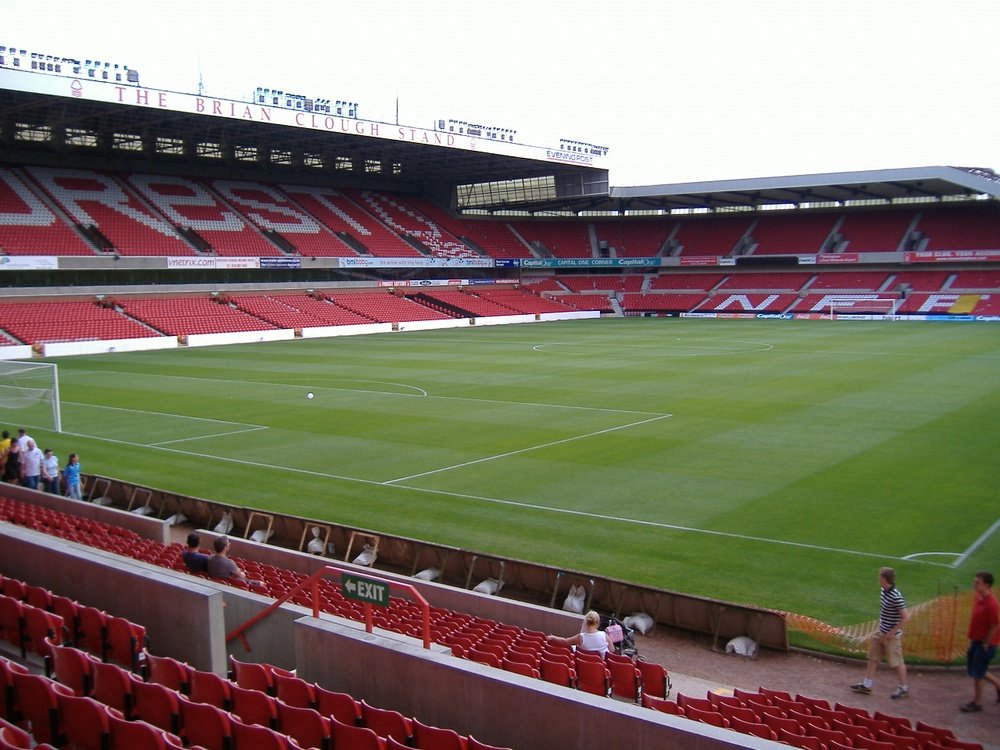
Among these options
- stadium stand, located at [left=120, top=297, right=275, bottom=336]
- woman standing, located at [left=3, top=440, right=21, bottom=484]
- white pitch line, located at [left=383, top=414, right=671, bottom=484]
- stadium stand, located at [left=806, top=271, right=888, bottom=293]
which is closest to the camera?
woman standing, located at [left=3, top=440, right=21, bottom=484]

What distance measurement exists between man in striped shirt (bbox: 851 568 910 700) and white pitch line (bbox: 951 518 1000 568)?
4.82 m

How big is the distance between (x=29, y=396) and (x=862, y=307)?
2614 inches

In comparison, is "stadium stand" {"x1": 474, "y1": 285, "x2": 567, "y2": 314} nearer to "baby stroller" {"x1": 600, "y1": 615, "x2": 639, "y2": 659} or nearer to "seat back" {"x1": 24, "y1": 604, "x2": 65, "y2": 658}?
"baby stroller" {"x1": 600, "y1": 615, "x2": 639, "y2": 659}

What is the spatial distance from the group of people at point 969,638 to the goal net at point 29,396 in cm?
2450

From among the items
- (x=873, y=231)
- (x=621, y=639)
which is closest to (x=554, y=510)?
(x=621, y=639)

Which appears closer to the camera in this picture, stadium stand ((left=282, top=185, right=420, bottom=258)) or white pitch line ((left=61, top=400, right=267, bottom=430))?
white pitch line ((left=61, top=400, right=267, bottom=430))

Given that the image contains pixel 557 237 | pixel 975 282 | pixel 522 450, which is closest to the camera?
pixel 522 450

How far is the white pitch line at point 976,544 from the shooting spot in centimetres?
1400

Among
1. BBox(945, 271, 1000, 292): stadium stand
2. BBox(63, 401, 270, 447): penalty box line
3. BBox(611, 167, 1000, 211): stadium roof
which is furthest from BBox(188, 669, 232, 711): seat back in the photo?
BBox(945, 271, 1000, 292): stadium stand

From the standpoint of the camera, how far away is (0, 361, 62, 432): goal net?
26.9 metres

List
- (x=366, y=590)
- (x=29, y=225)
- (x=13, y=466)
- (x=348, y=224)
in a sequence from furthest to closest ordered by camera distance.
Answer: (x=348, y=224)
(x=29, y=225)
(x=13, y=466)
(x=366, y=590)

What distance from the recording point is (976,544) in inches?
581

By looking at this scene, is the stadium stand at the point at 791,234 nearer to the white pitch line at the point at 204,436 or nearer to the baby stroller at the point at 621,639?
the white pitch line at the point at 204,436

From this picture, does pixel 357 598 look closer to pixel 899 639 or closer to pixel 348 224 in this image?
pixel 899 639
